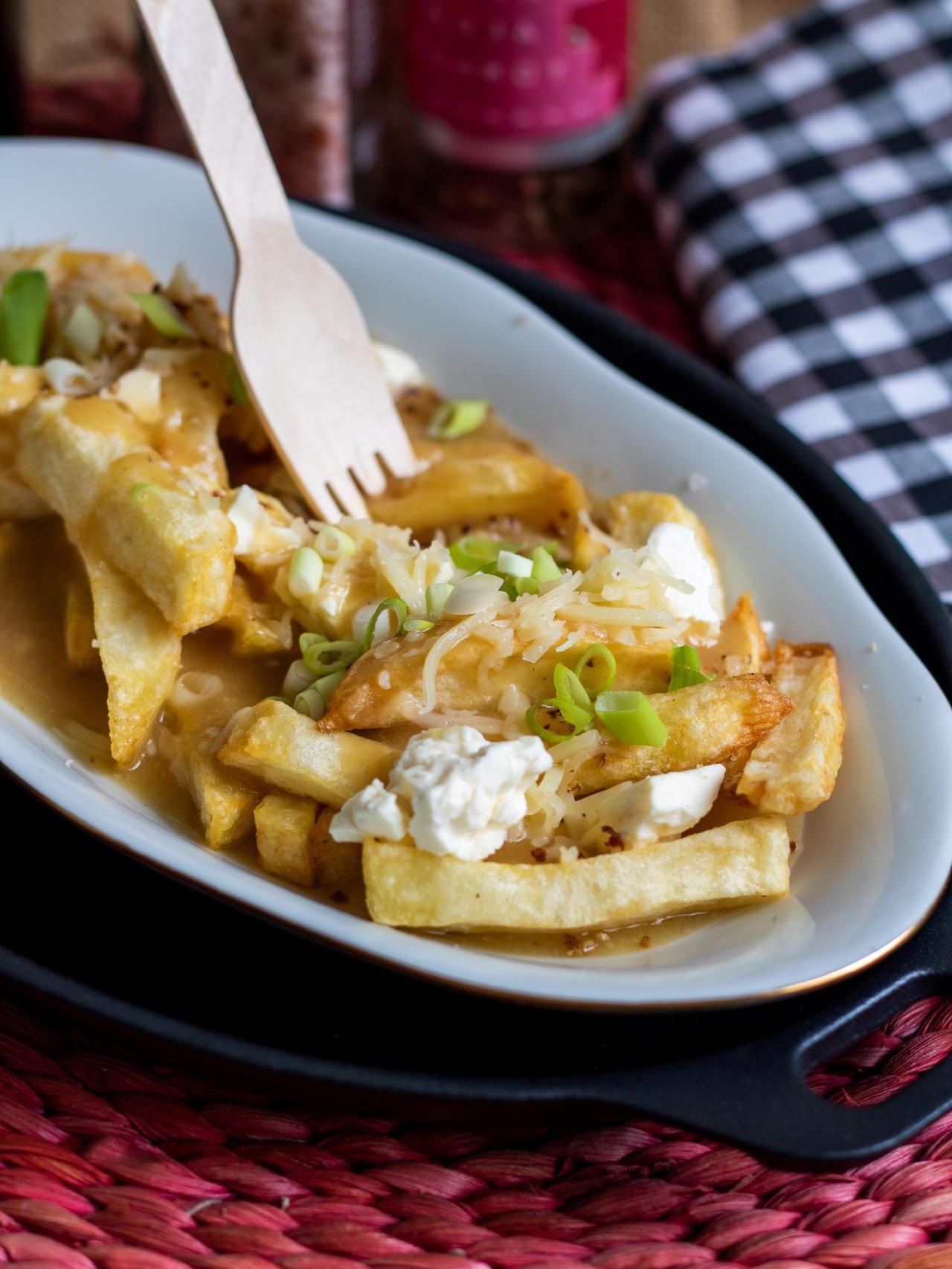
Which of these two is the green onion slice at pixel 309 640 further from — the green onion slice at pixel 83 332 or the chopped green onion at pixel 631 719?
the green onion slice at pixel 83 332

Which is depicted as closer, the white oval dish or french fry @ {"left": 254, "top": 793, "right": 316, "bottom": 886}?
the white oval dish

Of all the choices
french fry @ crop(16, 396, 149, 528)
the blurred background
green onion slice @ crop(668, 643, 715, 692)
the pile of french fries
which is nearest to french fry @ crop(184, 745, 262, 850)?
the pile of french fries

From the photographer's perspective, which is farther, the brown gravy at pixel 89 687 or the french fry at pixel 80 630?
the french fry at pixel 80 630

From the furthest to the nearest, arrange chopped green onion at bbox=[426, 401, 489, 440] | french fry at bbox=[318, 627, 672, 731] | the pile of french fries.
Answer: chopped green onion at bbox=[426, 401, 489, 440], french fry at bbox=[318, 627, 672, 731], the pile of french fries

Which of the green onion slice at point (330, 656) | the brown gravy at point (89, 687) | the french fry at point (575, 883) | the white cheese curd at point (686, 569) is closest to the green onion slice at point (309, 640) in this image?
the green onion slice at point (330, 656)

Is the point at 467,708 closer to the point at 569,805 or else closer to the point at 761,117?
the point at 569,805

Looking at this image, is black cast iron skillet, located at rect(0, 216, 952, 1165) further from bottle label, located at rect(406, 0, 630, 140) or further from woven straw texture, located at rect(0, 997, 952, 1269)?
bottle label, located at rect(406, 0, 630, 140)
